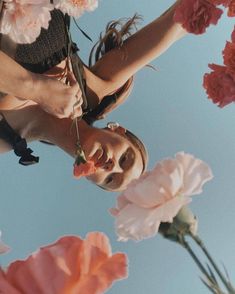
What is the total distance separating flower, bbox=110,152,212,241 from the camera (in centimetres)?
39

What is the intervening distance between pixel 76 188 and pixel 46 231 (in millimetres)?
103

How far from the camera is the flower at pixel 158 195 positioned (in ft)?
1.27

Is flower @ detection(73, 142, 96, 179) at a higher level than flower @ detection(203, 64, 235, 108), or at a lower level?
lower

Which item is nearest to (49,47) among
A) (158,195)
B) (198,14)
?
(198,14)

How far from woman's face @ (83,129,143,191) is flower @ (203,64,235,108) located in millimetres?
288

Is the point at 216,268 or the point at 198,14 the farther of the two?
the point at 198,14

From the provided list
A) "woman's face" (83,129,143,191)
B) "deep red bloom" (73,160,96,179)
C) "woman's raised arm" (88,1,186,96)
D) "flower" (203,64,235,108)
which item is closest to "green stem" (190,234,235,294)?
"flower" (203,64,235,108)

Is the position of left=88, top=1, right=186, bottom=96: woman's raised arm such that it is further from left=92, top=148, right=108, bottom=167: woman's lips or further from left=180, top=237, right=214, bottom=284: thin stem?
left=180, top=237, right=214, bottom=284: thin stem

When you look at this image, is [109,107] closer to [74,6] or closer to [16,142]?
[16,142]

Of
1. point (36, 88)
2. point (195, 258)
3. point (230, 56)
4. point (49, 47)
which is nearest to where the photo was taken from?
point (195, 258)

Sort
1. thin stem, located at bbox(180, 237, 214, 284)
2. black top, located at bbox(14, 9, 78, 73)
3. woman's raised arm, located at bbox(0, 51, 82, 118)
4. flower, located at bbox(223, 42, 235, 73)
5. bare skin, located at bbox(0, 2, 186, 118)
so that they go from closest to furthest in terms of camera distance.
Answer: thin stem, located at bbox(180, 237, 214, 284)
flower, located at bbox(223, 42, 235, 73)
woman's raised arm, located at bbox(0, 51, 82, 118)
black top, located at bbox(14, 9, 78, 73)
bare skin, located at bbox(0, 2, 186, 118)

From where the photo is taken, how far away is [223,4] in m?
0.50

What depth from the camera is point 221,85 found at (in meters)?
0.49

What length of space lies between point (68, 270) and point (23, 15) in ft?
0.89
